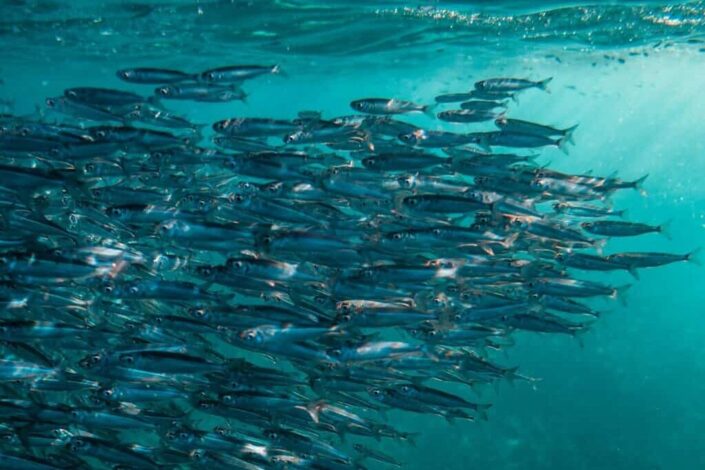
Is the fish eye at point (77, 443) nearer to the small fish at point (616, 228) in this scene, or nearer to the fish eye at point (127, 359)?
the fish eye at point (127, 359)

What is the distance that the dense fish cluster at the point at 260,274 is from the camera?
4934 millimetres

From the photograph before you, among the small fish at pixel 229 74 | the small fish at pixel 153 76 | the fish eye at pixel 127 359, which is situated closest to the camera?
the fish eye at pixel 127 359

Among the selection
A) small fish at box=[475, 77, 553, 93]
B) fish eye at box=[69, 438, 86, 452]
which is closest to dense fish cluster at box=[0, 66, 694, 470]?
fish eye at box=[69, 438, 86, 452]

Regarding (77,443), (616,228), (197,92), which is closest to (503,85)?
(616,228)

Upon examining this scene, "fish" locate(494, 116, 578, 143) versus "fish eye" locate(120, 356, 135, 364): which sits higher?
"fish" locate(494, 116, 578, 143)

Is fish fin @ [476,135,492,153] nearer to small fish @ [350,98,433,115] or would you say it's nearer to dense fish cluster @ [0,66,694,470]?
dense fish cluster @ [0,66,694,470]

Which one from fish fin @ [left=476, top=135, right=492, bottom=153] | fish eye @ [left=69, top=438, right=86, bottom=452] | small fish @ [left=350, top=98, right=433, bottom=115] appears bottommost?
fish eye @ [left=69, top=438, right=86, bottom=452]

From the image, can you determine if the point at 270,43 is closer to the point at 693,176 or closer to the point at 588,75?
the point at 588,75

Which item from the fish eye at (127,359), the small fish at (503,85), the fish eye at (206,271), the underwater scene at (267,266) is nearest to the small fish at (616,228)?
the underwater scene at (267,266)

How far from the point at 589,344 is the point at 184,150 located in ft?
64.5

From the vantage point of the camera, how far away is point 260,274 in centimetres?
500

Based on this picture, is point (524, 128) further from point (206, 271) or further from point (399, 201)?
point (206, 271)

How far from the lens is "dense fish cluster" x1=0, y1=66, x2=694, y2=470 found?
16.2ft

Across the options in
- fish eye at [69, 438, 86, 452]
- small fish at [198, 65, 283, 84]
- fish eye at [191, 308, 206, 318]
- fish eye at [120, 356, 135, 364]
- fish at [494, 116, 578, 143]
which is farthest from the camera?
fish at [494, 116, 578, 143]
